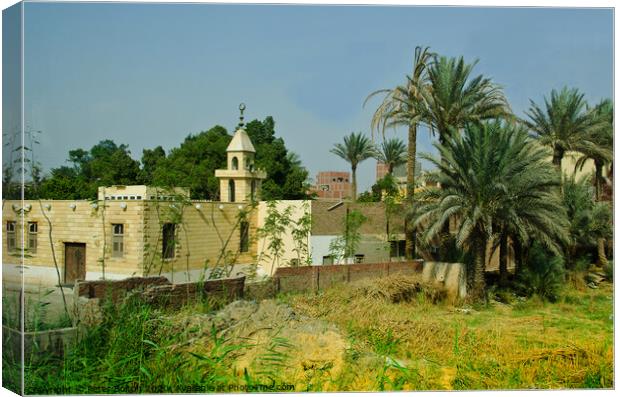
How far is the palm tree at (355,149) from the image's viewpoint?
550 inches

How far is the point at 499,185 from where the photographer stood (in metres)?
14.1

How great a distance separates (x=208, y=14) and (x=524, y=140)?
802 centimetres

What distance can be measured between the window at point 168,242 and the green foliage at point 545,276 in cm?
894

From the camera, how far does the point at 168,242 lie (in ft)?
39.4

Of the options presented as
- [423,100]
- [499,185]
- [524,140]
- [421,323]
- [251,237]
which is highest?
[423,100]

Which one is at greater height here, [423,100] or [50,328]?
[423,100]

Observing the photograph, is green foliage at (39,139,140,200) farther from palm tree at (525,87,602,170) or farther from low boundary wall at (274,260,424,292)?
palm tree at (525,87,602,170)

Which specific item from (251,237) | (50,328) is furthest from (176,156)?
(50,328)

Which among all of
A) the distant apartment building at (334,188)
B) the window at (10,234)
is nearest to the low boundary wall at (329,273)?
the distant apartment building at (334,188)

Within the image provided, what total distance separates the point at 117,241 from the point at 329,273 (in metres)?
5.19

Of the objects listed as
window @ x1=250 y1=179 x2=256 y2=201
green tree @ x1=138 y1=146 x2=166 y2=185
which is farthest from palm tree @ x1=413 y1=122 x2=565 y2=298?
green tree @ x1=138 y1=146 x2=166 y2=185

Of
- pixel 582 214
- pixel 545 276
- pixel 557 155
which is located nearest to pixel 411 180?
pixel 557 155

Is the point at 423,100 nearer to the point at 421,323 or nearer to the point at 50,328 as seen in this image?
the point at 421,323

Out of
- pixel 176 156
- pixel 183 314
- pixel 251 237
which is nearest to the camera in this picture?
pixel 183 314
